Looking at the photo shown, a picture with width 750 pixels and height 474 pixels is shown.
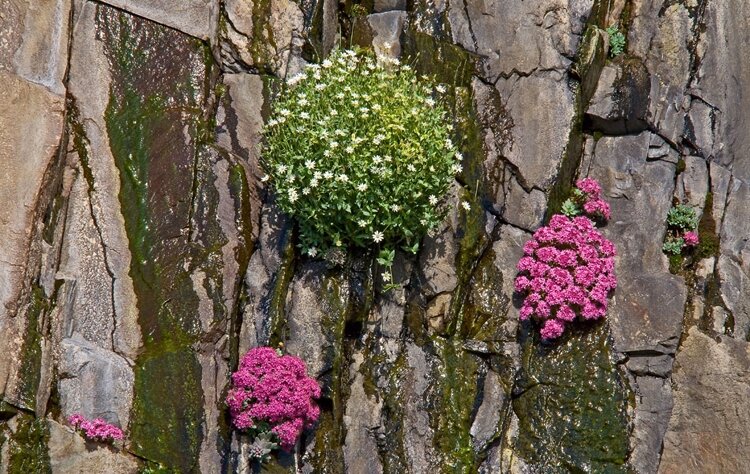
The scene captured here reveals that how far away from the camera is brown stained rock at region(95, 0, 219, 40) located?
10.6 metres

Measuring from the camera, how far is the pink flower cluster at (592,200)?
1106cm

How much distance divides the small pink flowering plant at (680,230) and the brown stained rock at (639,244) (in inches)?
6.3

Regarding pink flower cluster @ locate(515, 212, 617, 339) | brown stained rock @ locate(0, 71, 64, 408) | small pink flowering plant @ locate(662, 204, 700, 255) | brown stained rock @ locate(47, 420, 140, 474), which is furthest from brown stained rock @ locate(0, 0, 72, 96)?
small pink flowering plant @ locate(662, 204, 700, 255)

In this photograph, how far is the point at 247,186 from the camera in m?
10.4

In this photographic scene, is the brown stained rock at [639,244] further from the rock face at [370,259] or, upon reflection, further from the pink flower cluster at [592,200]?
the pink flower cluster at [592,200]

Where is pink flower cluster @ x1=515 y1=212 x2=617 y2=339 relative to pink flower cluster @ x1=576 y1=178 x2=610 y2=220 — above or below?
below

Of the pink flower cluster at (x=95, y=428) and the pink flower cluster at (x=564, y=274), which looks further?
the pink flower cluster at (x=564, y=274)

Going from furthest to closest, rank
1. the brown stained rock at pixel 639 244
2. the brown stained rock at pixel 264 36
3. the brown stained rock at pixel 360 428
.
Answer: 1. the brown stained rock at pixel 264 36
2. the brown stained rock at pixel 639 244
3. the brown stained rock at pixel 360 428

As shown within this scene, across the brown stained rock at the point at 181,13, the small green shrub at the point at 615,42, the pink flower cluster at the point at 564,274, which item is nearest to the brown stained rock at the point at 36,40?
the brown stained rock at the point at 181,13

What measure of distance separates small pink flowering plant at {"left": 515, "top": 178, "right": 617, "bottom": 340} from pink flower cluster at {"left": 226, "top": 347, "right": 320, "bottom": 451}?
2805 millimetres

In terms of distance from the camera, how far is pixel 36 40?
9.94 m

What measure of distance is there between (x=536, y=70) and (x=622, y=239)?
2311 mm

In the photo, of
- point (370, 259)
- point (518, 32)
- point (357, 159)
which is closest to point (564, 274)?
point (370, 259)

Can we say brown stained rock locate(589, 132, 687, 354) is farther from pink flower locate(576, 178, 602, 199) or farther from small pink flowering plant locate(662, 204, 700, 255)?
pink flower locate(576, 178, 602, 199)
